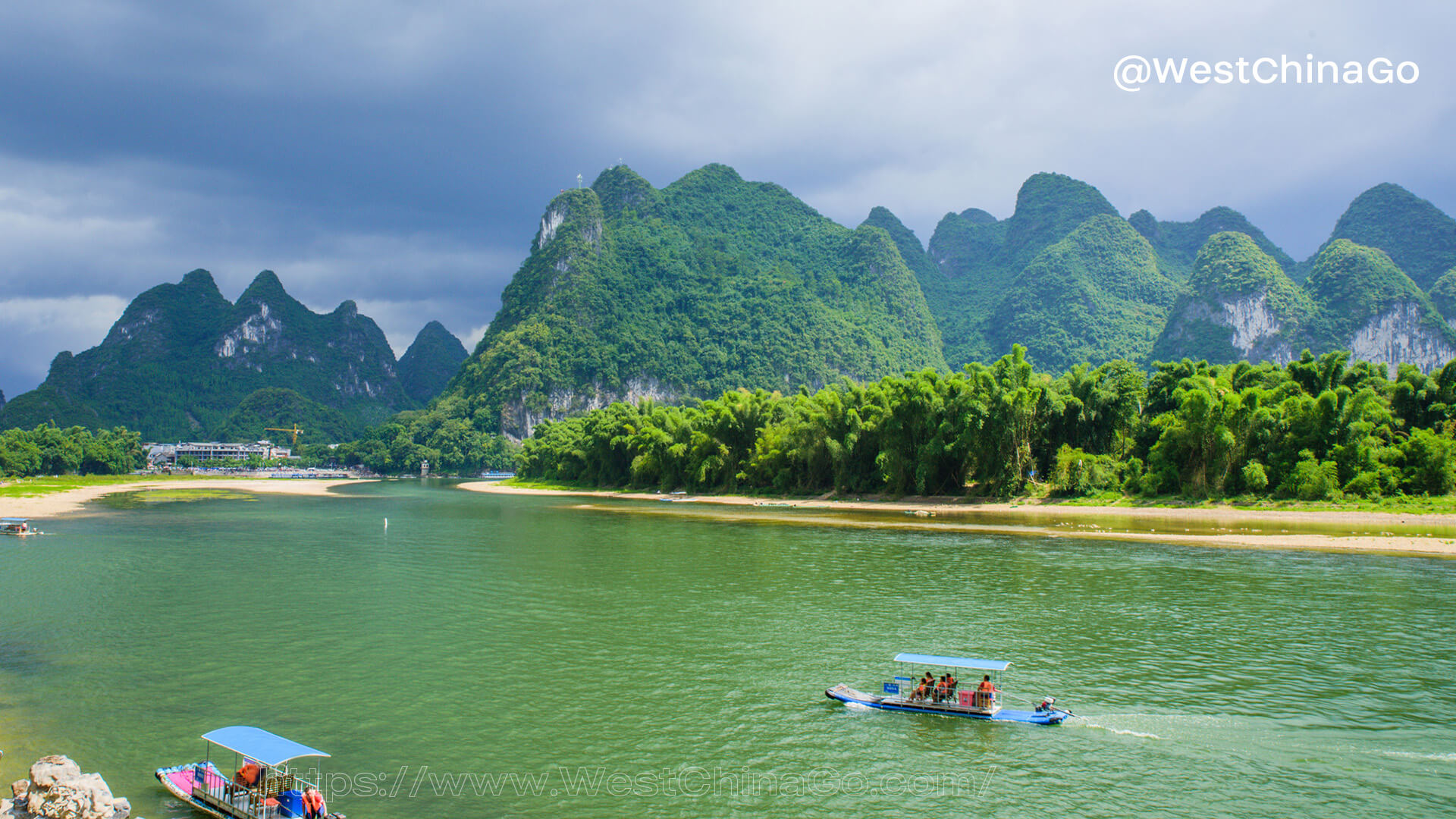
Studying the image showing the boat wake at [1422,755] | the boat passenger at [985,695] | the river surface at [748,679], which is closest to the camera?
the river surface at [748,679]

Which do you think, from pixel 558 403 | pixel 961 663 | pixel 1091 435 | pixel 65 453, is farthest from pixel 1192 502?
pixel 558 403

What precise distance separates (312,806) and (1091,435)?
62.0 m

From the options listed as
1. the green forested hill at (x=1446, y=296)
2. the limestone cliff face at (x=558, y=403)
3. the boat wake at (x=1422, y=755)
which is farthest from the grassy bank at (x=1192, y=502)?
the green forested hill at (x=1446, y=296)

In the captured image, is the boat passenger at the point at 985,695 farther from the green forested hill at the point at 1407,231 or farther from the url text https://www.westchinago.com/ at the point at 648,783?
the green forested hill at the point at 1407,231

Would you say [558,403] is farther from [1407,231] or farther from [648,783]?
[1407,231]

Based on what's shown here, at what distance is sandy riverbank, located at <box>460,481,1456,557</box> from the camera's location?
36156 millimetres

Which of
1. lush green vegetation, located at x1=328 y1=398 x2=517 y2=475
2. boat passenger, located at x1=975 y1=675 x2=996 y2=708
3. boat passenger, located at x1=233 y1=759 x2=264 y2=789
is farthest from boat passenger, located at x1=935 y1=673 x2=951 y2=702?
lush green vegetation, located at x1=328 y1=398 x2=517 y2=475

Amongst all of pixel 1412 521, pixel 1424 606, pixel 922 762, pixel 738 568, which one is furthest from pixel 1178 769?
pixel 1412 521

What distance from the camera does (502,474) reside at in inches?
7111

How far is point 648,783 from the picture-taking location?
11.8 m

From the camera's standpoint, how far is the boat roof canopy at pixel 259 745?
10367 mm

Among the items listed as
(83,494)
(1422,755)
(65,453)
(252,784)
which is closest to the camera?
(252,784)

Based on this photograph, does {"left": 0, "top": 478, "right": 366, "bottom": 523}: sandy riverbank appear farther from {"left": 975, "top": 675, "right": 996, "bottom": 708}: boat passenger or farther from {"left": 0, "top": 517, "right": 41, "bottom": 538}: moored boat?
{"left": 975, "top": 675, "right": 996, "bottom": 708}: boat passenger

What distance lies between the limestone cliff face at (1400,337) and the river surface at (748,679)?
154261mm
